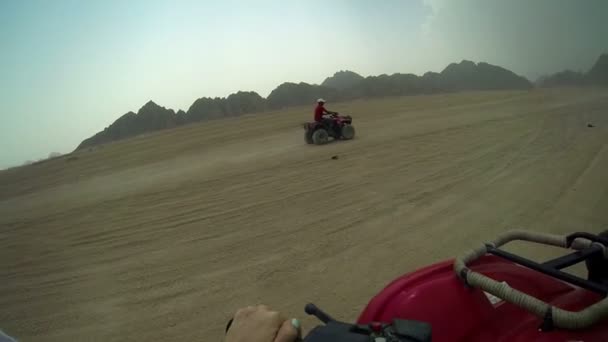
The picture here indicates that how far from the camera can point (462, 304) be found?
1694 millimetres

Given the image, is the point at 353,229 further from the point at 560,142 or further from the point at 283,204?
the point at 560,142

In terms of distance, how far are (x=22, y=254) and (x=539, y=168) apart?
25.9ft

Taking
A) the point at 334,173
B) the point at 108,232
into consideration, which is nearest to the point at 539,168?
the point at 334,173

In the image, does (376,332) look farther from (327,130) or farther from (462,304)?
(327,130)

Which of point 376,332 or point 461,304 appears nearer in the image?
point 376,332

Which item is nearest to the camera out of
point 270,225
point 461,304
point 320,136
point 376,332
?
point 376,332

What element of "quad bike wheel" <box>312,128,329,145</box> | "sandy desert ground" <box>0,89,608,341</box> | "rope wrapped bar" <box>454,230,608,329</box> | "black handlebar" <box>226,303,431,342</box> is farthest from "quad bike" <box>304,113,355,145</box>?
"black handlebar" <box>226,303,431,342</box>

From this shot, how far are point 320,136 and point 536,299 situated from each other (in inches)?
351

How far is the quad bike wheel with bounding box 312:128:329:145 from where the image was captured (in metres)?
10.2

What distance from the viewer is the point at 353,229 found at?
4406 millimetres

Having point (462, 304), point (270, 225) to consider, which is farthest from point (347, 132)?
point (462, 304)

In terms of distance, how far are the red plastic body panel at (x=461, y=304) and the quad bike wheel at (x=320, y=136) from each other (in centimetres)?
845

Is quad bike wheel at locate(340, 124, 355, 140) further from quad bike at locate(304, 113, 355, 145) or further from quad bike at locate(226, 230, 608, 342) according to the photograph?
quad bike at locate(226, 230, 608, 342)

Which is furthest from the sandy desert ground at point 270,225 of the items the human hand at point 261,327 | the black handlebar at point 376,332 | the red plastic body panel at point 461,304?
the black handlebar at point 376,332
